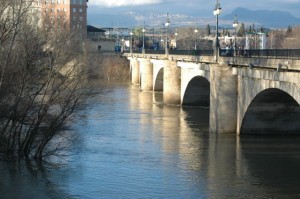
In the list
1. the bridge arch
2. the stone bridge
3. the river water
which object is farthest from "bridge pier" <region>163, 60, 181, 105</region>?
the river water

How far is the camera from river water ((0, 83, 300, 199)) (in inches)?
915

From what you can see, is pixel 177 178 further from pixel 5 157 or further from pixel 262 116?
pixel 262 116

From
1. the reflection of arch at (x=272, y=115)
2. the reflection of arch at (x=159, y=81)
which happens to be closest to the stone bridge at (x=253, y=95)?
the reflection of arch at (x=272, y=115)

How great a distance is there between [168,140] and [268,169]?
8607 millimetres

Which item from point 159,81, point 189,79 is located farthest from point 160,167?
point 159,81

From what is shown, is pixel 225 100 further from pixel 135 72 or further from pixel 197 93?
pixel 135 72

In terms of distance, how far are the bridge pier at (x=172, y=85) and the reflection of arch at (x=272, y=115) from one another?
2277 cm

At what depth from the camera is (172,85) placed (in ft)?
194

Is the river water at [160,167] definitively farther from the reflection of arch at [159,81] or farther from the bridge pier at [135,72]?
the bridge pier at [135,72]

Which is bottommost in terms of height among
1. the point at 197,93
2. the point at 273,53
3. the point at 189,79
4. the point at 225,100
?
the point at 197,93

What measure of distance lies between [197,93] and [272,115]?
20.9 meters

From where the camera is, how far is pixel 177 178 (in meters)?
25.2

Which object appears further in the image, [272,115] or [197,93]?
[197,93]

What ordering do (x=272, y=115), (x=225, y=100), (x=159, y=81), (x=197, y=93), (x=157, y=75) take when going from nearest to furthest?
1. (x=272, y=115)
2. (x=225, y=100)
3. (x=197, y=93)
4. (x=157, y=75)
5. (x=159, y=81)
